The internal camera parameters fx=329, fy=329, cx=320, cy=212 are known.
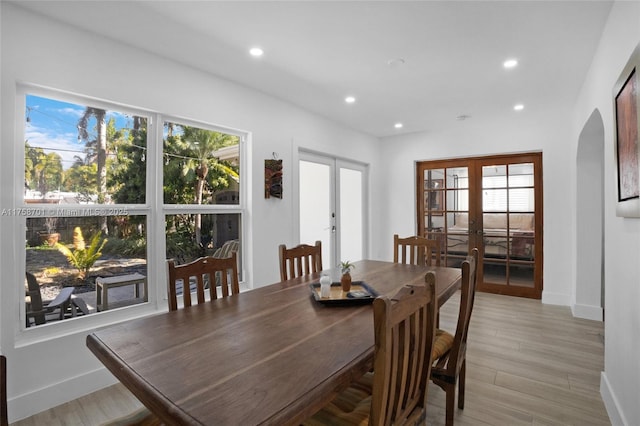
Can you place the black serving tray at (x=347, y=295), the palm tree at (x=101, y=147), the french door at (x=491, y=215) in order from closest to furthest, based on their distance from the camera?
the black serving tray at (x=347, y=295) → the palm tree at (x=101, y=147) → the french door at (x=491, y=215)

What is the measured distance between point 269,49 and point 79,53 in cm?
136

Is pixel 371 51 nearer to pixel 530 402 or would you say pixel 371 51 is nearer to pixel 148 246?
pixel 148 246

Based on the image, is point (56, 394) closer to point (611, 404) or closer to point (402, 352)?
point (402, 352)

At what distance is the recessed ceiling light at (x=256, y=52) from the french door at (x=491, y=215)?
12.4 feet

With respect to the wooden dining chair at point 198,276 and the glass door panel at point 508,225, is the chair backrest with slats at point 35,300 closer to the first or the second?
the wooden dining chair at point 198,276

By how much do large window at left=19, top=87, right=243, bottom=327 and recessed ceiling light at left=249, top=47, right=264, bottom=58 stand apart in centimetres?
88

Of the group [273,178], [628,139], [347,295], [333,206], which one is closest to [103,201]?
[273,178]

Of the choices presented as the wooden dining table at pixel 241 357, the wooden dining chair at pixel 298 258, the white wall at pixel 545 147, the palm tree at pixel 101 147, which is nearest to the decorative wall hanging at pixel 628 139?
the wooden dining table at pixel 241 357

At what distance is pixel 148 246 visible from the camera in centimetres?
281

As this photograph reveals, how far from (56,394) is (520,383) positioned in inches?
129

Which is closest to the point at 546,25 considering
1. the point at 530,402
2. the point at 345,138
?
the point at 530,402

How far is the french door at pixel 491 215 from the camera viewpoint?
4801 millimetres

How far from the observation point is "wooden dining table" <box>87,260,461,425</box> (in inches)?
36.6

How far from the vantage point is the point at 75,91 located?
7.63 feet
